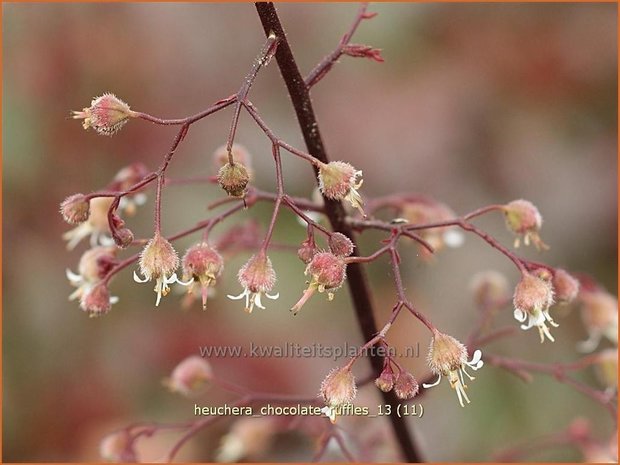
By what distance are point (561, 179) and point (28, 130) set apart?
2684mm

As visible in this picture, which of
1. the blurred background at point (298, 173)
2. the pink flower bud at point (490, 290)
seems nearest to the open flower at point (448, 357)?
the pink flower bud at point (490, 290)

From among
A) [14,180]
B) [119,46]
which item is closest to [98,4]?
[119,46]

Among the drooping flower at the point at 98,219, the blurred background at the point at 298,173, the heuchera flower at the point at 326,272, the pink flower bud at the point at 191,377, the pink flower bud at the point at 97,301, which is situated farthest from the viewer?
the blurred background at the point at 298,173

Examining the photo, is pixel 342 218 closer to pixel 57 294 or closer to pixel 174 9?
pixel 57 294

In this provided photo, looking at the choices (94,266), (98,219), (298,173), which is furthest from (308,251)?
(298,173)

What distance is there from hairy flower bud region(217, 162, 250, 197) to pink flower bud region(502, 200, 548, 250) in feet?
2.07

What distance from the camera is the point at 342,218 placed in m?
1.54

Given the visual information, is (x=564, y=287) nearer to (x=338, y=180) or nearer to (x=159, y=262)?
(x=338, y=180)

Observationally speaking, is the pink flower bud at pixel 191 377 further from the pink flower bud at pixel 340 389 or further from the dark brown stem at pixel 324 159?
the pink flower bud at pixel 340 389

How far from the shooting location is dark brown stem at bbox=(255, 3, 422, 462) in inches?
53.2

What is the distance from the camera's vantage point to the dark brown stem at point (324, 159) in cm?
135

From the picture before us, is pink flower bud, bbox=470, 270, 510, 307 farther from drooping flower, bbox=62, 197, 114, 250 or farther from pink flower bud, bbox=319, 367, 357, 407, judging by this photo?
drooping flower, bbox=62, 197, 114, 250

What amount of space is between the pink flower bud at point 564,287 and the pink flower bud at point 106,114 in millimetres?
900

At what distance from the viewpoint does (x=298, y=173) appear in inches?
149
